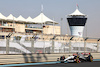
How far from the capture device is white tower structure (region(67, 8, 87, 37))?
119562 mm

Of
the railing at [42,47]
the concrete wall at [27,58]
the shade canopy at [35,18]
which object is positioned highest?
the shade canopy at [35,18]

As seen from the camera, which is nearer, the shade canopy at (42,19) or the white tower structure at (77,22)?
the shade canopy at (42,19)

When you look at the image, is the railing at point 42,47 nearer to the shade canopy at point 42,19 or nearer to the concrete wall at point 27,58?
the concrete wall at point 27,58

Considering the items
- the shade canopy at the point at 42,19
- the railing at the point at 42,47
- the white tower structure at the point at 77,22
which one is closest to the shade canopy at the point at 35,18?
the shade canopy at the point at 42,19

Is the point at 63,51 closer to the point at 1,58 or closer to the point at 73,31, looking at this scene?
the point at 1,58

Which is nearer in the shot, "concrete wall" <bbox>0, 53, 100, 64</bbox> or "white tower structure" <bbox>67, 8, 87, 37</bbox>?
"concrete wall" <bbox>0, 53, 100, 64</bbox>

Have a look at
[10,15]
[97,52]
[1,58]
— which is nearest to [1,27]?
[10,15]

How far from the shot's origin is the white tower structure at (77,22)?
119562 millimetres

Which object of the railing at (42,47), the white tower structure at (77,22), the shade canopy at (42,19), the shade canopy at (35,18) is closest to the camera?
the railing at (42,47)

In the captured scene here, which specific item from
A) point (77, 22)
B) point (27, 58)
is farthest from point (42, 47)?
point (77, 22)

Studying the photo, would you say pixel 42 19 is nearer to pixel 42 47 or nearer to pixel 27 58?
pixel 42 47

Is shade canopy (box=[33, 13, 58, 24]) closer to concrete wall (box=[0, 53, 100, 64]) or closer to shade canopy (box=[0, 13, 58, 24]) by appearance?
shade canopy (box=[0, 13, 58, 24])

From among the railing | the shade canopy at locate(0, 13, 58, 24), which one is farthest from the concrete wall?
the shade canopy at locate(0, 13, 58, 24)

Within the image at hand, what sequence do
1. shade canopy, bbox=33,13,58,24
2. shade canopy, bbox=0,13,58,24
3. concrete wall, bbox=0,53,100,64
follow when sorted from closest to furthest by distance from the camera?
concrete wall, bbox=0,53,100,64 → shade canopy, bbox=0,13,58,24 → shade canopy, bbox=33,13,58,24
